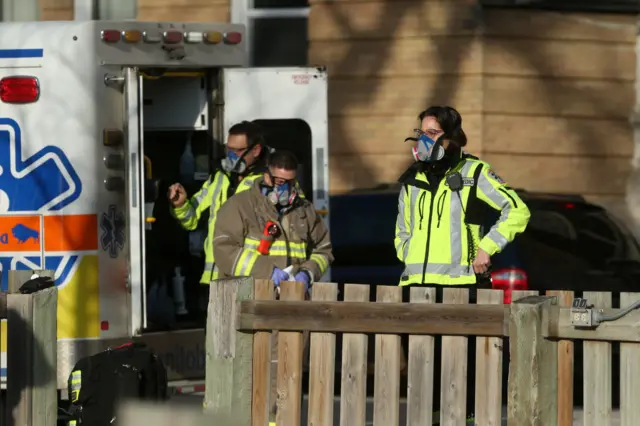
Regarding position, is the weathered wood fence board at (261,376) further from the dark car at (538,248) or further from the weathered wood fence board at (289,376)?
the dark car at (538,248)

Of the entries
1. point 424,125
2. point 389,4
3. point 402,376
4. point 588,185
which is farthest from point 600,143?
point 402,376

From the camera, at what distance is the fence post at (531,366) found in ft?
19.8

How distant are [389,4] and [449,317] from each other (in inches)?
356

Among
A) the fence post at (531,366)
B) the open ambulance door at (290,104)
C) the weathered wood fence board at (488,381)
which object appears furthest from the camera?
the open ambulance door at (290,104)

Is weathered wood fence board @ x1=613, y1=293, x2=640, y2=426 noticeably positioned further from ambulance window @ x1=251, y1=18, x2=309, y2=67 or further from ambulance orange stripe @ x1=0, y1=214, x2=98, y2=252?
ambulance window @ x1=251, y1=18, x2=309, y2=67

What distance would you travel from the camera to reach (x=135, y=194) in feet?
30.9

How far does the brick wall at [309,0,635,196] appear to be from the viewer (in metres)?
14.8

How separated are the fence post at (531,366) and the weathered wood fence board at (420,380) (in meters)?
0.41

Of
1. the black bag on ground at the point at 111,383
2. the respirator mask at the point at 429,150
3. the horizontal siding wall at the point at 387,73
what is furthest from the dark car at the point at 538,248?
the horizontal siding wall at the point at 387,73

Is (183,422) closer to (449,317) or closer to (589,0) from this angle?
(449,317)

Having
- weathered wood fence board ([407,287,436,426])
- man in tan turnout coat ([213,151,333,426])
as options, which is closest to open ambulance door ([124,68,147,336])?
man in tan turnout coat ([213,151,333,426])

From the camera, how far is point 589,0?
1527 centimetres

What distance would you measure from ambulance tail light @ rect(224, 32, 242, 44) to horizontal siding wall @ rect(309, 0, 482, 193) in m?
5.17

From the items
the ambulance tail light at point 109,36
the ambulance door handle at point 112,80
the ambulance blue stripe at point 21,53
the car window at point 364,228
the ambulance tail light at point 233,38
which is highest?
the ambulance tail light at point 233,38
